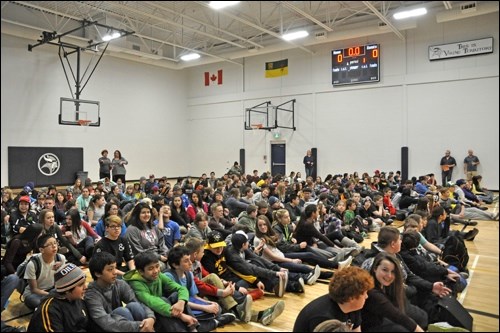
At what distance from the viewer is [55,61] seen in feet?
54.3

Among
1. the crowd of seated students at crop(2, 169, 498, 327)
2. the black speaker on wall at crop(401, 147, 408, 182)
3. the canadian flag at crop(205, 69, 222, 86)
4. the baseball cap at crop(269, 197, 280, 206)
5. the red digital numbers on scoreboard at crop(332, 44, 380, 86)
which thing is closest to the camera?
the crowd of seated students at crop(2, 169, 498, 327)

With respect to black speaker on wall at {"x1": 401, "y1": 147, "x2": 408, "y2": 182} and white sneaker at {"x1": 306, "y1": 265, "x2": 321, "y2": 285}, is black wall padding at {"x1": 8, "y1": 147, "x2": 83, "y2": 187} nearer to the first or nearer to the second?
black speaker on wall at {"x1": 401, "y1": 147, "x2": 408, "y2": 182}

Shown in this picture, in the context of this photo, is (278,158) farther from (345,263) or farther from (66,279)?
(66,279)

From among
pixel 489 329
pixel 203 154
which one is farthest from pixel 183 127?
pixel 489 329

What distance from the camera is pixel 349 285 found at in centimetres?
252

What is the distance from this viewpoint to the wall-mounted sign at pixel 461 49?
13992mm

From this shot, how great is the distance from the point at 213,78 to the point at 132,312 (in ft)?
63.1

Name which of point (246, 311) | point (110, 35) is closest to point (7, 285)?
point (246, 311)

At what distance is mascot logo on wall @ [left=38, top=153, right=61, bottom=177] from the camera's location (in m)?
16.2

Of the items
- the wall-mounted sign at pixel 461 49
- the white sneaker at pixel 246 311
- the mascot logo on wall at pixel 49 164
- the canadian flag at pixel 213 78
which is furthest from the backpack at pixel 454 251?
A: the canadian flag at pixel 213 78

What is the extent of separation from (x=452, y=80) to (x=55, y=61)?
629 inches

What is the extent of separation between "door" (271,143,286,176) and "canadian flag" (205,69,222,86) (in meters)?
4.92

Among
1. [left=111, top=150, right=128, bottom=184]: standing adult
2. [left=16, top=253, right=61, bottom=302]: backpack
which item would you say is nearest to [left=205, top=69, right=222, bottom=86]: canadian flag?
[left=111, top=150, right=128, bottom=184]: standing adult

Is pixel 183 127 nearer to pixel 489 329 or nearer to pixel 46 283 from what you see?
pixel 46 283
